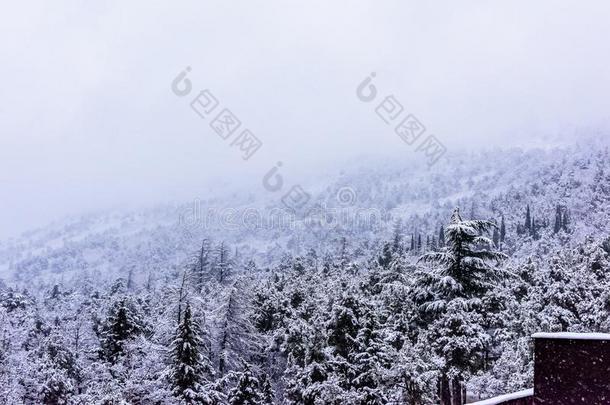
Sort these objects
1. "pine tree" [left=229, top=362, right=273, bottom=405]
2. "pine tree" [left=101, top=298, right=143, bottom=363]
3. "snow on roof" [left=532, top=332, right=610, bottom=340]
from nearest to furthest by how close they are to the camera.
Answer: "snow on roof" [left=532, top=332, right=610, bottom=340] < "pine tree" [left=229, top=362, right=273, bottom=405] < "pine tree" [left=101, top=298, right=143, bottom=363]

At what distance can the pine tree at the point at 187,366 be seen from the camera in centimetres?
2795

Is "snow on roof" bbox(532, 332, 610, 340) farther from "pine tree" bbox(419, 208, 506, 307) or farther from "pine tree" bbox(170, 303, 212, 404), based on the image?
"pine tree" bbox(170, 303, 212, 404)

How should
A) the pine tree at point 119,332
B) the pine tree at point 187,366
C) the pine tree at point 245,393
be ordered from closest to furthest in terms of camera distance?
the pine tree at point 187,366 < the pine tree at point 245,393 < the pine tree at point 119,332

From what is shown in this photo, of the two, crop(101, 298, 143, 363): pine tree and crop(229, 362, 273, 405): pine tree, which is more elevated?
crop(101, 298, 143, 363): pine tree

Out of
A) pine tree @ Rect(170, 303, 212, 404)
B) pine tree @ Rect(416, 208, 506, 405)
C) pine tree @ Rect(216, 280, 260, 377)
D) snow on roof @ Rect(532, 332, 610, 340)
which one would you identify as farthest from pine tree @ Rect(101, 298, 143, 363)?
snow on roof @ Rect(532, 332, 610, 340)

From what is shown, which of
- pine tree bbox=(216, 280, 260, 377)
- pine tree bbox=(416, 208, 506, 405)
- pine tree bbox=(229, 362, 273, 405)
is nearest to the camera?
pine tree bbox=(416, 208, 506, 405)

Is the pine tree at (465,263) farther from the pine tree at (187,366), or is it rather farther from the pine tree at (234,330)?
the pine tree at (234,330)

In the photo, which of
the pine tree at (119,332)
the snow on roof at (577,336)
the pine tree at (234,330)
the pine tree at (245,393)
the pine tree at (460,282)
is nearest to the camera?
the snow on roof at (577,336)

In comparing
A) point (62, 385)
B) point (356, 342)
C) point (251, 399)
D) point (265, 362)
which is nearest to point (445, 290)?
point (356, 342)

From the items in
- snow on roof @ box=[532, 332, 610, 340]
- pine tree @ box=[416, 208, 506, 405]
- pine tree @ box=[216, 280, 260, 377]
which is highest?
snow on roof @ box=[532, 332, 610, 340]

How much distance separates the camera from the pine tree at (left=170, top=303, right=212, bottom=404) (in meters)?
28.0

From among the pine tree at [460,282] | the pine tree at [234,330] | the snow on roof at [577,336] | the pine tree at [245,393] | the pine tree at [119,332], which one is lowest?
the pine tree at [234,330]

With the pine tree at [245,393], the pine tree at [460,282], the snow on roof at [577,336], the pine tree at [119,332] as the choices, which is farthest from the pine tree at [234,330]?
the snow on roof at [577,336]

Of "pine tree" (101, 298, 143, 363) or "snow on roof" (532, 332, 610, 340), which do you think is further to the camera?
"pine tree" (101, 298, 143, 363)
